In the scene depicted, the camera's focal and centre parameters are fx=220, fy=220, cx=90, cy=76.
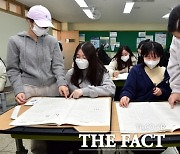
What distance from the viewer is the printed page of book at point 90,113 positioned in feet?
3.05

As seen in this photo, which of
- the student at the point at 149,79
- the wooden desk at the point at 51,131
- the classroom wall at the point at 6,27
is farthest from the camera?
the classroom wall at the point at 6,27

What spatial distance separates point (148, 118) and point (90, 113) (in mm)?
265

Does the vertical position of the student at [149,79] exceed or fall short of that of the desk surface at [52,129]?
it exceeds it

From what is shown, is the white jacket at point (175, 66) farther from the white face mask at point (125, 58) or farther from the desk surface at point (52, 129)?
the white face mask at point (125, 58)

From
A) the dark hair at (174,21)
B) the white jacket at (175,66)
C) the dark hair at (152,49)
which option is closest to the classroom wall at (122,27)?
the dark hair at (152,49)

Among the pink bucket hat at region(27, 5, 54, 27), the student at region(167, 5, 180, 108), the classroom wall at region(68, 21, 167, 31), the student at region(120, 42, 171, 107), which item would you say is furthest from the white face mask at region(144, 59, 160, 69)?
the classroom wall at region(68, 21, 167, 31)

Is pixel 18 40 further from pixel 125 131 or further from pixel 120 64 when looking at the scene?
pixel 120 64

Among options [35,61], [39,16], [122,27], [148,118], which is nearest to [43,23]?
[39,16]

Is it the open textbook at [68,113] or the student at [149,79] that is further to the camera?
the student at [149,79]

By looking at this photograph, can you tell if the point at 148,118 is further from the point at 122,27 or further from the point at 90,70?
the point at 122,27

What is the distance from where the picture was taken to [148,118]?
38.1 inches

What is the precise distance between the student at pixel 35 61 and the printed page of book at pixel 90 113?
0.86ft

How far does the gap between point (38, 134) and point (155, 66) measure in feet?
3.53

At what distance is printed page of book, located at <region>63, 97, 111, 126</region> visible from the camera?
3.05 ft
